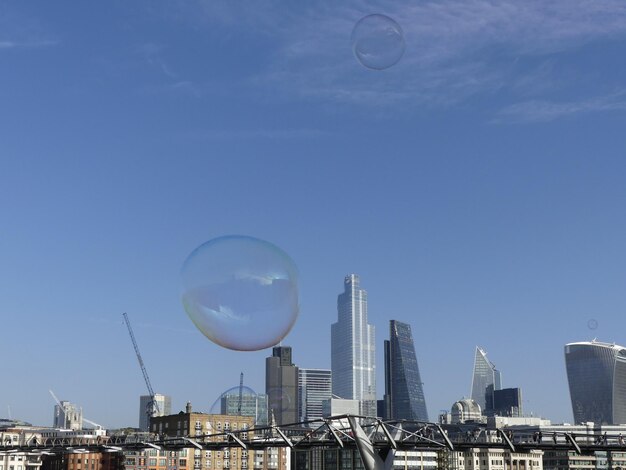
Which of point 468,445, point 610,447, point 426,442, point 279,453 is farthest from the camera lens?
point 279,453

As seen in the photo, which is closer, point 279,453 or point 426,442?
point 426,442

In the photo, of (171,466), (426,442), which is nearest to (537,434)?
(426,442)

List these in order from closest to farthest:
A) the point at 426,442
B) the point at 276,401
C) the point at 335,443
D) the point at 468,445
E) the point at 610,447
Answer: the point at 610,447 < the point at 468,445 < the point at 426,442 < the point at 335,443 < the point at 276,401

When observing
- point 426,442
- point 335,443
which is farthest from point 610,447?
point 335,443

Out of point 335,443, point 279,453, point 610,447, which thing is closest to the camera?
point 610,447

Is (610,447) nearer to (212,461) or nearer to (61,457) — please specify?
(212,461)

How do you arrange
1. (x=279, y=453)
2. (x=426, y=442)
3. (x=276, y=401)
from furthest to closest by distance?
(x=279, y=453) → (x=276, y=401) → (x=426, y=442)

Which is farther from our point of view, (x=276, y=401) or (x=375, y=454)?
(x=276, y=401)

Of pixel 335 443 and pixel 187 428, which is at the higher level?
pixel 187 428

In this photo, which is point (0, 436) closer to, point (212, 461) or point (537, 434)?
point (212, 461)
